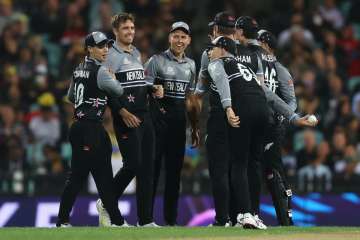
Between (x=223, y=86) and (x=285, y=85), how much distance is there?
162 cm

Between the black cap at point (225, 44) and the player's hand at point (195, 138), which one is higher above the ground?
the black cap at point (225, 44)

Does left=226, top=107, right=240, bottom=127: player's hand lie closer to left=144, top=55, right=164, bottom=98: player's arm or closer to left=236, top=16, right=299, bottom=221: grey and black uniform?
left=236, top=16, right=299, bottom=221: grey and black uniform

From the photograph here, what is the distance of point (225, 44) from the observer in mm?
12297

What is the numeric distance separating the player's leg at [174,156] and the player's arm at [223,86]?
1292mm

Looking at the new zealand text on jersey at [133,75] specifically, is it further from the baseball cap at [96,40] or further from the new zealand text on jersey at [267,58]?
the new zealand text on jersey at [267,58]

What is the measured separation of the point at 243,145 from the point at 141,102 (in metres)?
1.45

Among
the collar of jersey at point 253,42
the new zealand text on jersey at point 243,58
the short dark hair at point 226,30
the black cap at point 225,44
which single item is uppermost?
the short dark hair at point 226,30

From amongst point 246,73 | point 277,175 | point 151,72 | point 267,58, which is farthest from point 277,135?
point 151,72

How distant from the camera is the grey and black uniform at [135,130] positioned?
12.9 metres

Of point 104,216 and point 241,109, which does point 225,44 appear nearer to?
point 241,109

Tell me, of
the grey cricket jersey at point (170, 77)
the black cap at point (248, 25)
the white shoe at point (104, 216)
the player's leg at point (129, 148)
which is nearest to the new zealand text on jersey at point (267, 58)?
the black cap at point (248, 25)

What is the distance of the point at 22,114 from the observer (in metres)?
18.8

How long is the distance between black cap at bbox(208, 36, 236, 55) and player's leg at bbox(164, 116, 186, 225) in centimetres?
137

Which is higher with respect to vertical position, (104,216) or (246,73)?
(246,73)
